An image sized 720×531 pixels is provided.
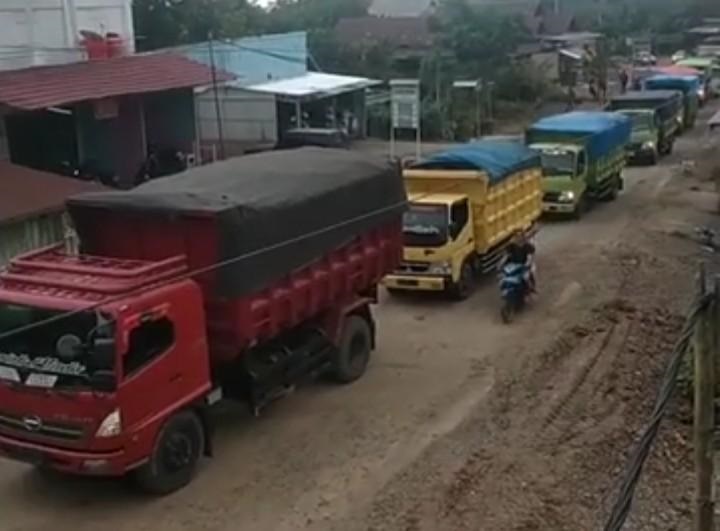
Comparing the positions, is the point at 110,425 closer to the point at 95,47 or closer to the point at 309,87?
the point at 95,47

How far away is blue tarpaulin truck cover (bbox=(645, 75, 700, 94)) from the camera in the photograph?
4331cm

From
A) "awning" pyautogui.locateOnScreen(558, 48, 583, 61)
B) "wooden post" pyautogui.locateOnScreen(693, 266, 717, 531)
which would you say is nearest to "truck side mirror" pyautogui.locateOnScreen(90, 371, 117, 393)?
"wooden post" pyautogui.locateOnScreen(693, 266, 717, 531)

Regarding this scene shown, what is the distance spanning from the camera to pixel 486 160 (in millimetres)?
20469

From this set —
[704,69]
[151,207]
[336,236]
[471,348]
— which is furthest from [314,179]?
[704,69]

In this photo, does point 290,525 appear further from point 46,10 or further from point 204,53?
point 204,53

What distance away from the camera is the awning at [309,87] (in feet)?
122

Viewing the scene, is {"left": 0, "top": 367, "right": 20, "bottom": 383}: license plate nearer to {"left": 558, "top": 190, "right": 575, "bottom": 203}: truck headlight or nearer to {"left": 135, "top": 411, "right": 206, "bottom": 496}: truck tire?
{"left": 135, "top": 411, "right": 206, "bottom": 496}: truck tire

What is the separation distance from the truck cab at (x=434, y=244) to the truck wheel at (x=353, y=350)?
9.69 feet

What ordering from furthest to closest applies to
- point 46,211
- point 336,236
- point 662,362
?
point 46,211
point 662,362
point 336,236

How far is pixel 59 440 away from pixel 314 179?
5240 millimetres

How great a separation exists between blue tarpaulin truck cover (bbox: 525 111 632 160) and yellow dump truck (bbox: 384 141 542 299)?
5612 mm

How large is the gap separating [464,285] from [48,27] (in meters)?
16.4

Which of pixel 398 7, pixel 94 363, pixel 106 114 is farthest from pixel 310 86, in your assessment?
pixel 398 7

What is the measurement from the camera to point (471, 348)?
17.2 m
